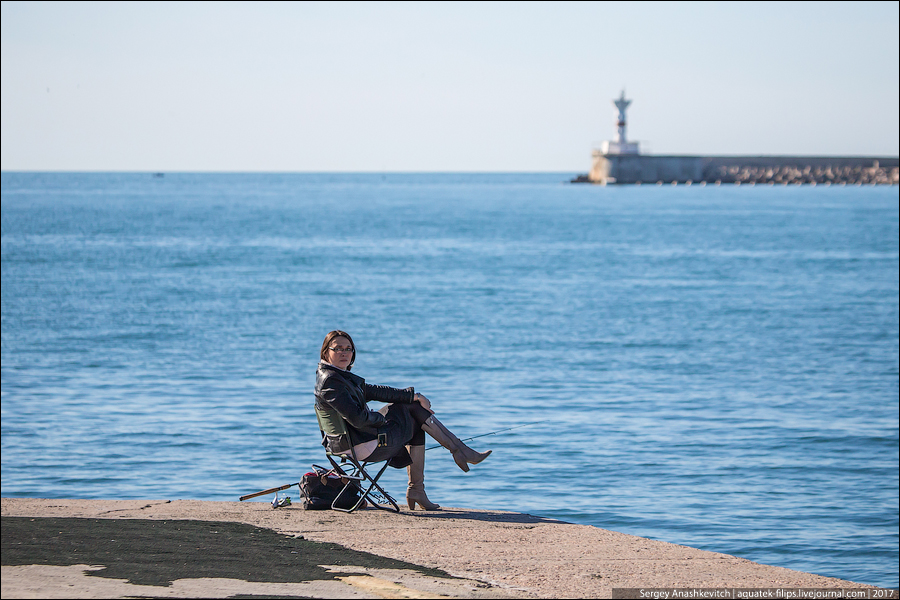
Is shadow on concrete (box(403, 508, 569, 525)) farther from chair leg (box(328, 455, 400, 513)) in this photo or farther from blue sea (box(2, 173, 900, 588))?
blue sea (box(2, 173, 900, 588))

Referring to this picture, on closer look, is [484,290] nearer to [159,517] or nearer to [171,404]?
[171,404]

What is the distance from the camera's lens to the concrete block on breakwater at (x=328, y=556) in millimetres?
5305

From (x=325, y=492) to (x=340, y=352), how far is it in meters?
1.11

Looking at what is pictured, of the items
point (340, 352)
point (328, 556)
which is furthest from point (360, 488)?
point (328, 556)

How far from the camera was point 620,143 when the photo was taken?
13475cm

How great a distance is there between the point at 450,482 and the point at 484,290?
1057 inches

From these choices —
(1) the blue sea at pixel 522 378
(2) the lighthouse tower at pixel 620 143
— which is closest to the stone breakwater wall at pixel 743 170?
(2) the lighthouse tower at pixel 620 143

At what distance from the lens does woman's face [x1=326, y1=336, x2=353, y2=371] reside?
7320 millimetres

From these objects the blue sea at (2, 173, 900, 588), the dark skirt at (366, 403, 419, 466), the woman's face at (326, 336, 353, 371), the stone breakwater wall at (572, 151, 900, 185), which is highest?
the stone breakwater wall at (572, 151, 900, 185)

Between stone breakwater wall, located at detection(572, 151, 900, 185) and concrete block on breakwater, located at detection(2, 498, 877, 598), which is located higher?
stone breakwater wall, located at detection(572, 151, 900, 185)

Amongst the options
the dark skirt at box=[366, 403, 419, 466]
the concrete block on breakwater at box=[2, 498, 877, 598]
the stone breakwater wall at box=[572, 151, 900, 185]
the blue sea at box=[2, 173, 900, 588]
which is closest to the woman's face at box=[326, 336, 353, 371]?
the dark skirt at box=[366, 403, 419, 466]

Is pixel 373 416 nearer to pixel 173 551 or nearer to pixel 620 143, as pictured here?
pixel 173 551

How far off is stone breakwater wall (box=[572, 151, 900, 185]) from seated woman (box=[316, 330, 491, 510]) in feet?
446

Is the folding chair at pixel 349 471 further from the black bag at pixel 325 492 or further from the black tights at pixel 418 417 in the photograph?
the black tights at pixel 418 417
